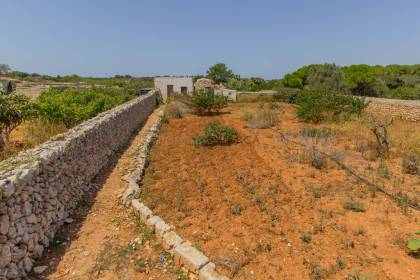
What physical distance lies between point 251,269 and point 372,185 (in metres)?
3.71

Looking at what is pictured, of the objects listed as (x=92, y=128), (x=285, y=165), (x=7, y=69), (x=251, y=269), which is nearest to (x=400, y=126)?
(x=285, y=165)

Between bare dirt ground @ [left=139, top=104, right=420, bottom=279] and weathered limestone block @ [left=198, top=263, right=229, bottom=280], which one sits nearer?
weathered limestone block @ [left=198, top=263, right=229, bottom=280]

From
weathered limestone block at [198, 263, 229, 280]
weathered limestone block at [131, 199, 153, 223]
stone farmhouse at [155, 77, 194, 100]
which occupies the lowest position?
weathered limestone block at [198, 263, 229, 280]

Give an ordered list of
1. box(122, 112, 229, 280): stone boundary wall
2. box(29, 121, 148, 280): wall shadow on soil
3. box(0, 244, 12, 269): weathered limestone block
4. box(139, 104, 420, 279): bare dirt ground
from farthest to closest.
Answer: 1. box(29, 121, 148, 280): wall shadow on soil
2. box(139, 104, 420, 279): bare dirt ground
3. box(122, 112, 229, 280): stone boundary wall
4. box(0, 244, 12, 269): weathered limestone block

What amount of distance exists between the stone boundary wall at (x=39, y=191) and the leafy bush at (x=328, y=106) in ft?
33.8

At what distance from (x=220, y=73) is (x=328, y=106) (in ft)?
87.8

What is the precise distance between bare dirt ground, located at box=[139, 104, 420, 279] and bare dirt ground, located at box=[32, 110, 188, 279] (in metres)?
0.56

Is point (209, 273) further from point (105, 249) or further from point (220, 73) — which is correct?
point (220, 73)

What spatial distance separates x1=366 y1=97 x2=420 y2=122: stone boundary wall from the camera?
13.6 meters

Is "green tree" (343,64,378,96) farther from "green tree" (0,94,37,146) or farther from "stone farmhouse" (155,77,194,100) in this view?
"green tree" (0,94,37,146)

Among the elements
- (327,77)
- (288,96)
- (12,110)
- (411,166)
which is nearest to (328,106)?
(411,166)

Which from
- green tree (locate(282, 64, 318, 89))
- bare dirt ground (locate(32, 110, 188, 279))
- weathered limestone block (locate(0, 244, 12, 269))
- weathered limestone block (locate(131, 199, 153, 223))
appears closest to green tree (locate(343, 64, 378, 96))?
green tree (locate(282, 64, 318, 89))

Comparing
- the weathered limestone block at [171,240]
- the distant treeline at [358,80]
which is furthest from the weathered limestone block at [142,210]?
Answer: the distant treeline at [358,80]

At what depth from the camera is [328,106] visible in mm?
13484
